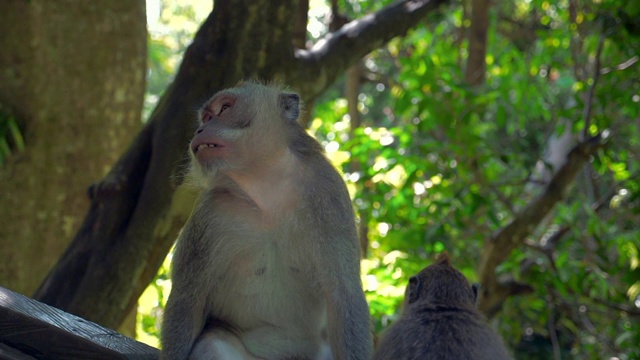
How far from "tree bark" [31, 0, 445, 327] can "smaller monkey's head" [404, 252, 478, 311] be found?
1.56 m

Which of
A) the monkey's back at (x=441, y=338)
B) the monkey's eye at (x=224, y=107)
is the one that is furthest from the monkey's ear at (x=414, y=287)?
the monkey's eye at (x=224, y=107)

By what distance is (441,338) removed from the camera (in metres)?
2.86

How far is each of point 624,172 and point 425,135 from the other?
1.69m

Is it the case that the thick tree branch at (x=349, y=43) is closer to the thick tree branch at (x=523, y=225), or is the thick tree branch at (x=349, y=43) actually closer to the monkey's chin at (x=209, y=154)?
the thick tree branch at (x=523, y=225)

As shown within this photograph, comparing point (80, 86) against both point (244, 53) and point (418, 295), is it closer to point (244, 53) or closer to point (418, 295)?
point (244, 53)

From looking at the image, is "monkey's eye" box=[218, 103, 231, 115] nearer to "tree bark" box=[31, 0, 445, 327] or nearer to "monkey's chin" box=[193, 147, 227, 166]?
"monkey's chin" box=[193, 147, 227, 166]

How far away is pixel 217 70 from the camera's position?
4590 mm

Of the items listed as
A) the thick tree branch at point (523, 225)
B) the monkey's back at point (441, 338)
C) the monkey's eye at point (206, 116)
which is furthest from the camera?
the thick tree branch at point (523, 225)

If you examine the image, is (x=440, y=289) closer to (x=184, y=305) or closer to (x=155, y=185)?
(x=184, y=305)

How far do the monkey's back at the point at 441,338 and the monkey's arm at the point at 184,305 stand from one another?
0.71 m

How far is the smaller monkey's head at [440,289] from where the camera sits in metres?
3.20

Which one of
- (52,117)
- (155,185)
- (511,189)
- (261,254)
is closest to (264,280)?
(261,254)

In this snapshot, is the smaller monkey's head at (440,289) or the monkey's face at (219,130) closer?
the smaller monkey's head at (440,289)

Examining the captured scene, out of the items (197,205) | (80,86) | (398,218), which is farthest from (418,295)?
(398,218)
